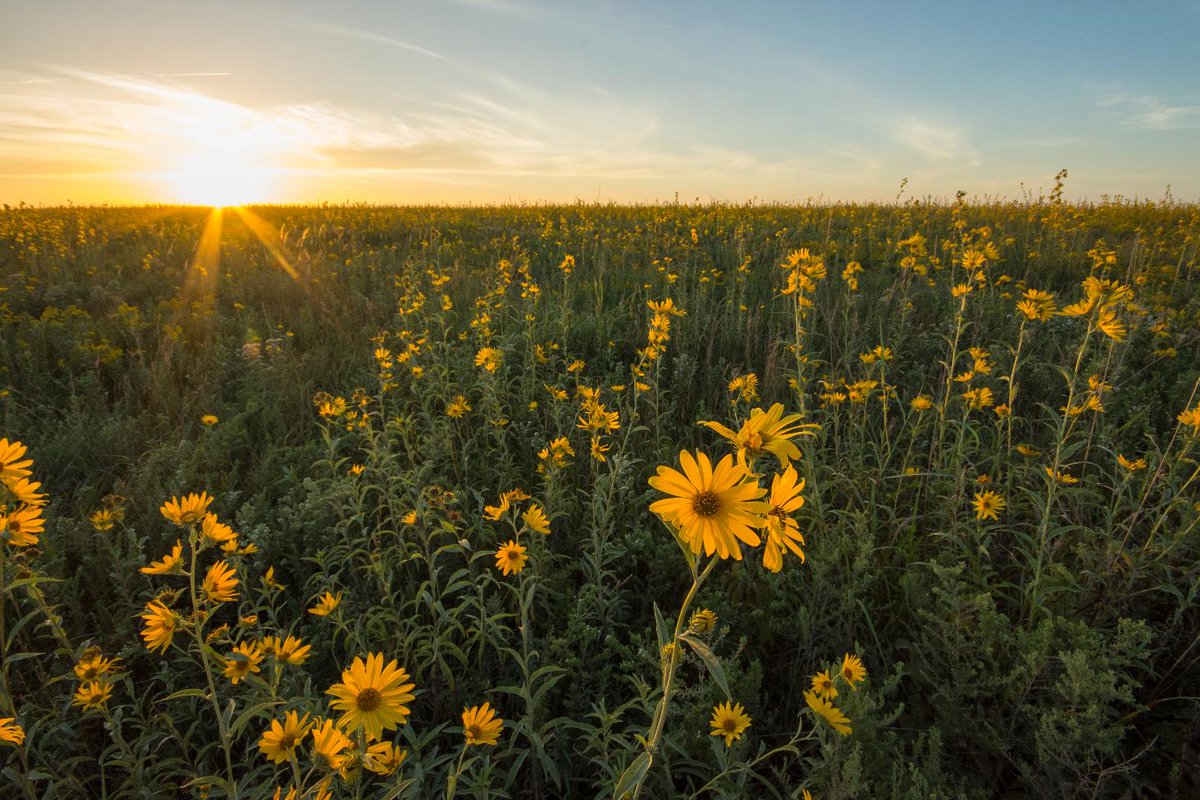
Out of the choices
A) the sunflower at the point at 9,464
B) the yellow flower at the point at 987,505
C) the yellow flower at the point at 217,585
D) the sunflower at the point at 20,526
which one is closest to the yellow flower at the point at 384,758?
the yellow flower at the point at 217,585

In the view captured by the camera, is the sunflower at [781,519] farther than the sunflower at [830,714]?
No

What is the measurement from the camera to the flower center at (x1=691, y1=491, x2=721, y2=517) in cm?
88

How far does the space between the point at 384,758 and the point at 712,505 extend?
31.0 inches

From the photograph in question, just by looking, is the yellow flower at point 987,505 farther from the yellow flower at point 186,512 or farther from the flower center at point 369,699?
the yellow flower at point 186,512

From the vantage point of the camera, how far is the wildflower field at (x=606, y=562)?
1.29 meters

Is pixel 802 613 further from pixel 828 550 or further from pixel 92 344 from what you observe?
pixel 92 344

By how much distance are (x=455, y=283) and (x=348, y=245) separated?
381 cm

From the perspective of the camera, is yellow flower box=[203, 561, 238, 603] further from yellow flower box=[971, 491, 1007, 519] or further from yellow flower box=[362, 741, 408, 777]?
yellow flower box=[971, 491, 1007, 519]

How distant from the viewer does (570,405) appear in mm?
3311

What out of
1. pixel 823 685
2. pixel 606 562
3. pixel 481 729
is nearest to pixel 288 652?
pixel 481 729

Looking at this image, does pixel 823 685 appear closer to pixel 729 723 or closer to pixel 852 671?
pixel 852 671

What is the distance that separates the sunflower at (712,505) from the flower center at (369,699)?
2.09 feet

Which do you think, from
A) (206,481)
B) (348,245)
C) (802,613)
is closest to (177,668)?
(206,481)

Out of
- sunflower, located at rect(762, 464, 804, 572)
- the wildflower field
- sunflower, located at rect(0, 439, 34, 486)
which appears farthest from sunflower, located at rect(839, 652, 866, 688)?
sunflower, located at rect(0, 439, 34, 486)
